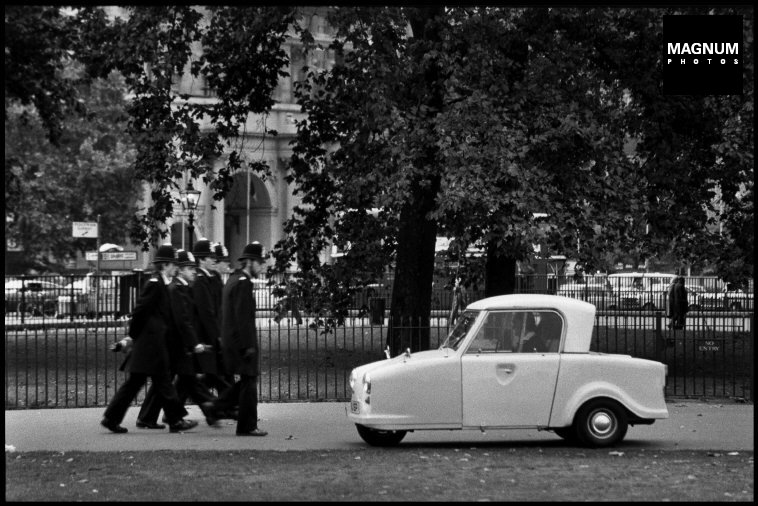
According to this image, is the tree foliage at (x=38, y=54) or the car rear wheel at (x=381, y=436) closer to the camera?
the car rear wheel at (x=381, y=436)

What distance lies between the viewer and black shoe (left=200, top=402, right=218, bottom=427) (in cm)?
1299

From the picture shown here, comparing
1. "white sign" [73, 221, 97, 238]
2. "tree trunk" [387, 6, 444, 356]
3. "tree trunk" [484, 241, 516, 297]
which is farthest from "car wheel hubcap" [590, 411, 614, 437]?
"white sign" [73, 221, 97, 238]

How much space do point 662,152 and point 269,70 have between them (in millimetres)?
6859

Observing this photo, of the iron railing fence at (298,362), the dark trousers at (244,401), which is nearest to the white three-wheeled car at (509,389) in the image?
the dark trousers at (244,401)

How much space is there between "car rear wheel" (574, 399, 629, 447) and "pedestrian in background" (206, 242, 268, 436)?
3222 mm

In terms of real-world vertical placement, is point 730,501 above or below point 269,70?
below

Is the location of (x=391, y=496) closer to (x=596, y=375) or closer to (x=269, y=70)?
(x=596, y=375)

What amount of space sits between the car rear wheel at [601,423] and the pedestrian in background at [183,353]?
12.9 feet

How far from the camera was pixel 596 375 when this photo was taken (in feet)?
38.3

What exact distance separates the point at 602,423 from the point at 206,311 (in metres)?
4.30

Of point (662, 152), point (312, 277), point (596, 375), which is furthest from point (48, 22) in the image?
point (596, 375)

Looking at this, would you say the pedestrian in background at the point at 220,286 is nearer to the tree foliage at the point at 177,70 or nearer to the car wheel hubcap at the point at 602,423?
the car wheel hubcap at the point at 602,423

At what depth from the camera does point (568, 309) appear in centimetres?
1195

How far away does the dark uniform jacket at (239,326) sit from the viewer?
40.1ft
